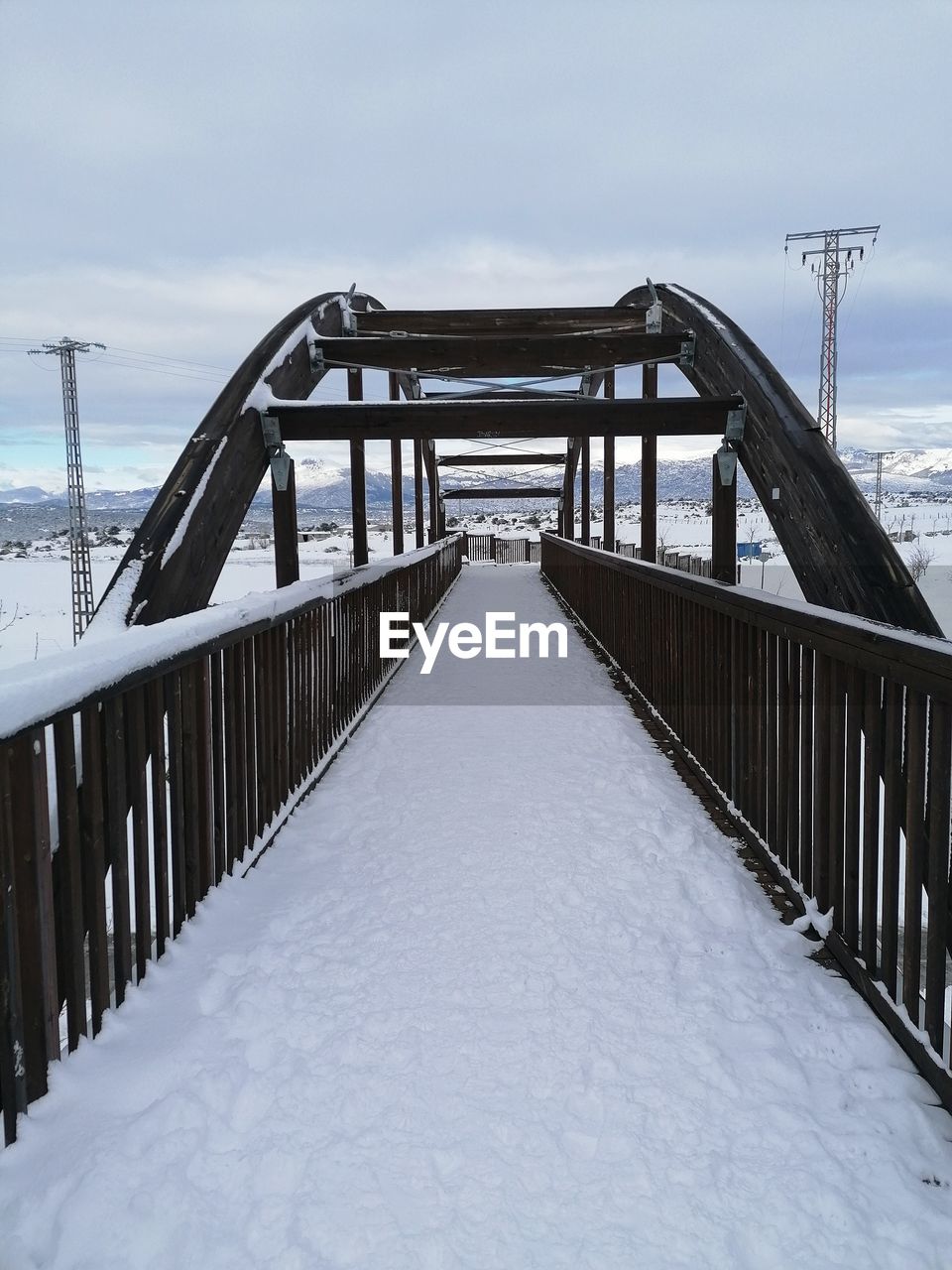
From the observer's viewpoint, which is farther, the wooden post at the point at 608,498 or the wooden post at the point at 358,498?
the wooden post at the point at 608,498

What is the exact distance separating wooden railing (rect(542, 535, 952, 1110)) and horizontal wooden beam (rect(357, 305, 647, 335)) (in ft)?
18.3

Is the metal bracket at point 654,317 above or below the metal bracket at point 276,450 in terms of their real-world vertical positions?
above

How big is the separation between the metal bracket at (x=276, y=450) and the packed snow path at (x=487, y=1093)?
10.6ft

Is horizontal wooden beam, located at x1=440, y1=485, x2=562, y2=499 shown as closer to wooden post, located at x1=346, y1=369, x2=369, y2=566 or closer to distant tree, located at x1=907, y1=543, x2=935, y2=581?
distant tree, located at x1=907, y1=543, x2=935, y2=581

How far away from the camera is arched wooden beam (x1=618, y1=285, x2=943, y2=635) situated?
15.0 feet

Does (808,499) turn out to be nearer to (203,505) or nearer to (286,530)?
(203,505)

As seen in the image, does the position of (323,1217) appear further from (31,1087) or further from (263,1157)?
(31,1087)

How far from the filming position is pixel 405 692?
7.14 m

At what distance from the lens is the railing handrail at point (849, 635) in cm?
205

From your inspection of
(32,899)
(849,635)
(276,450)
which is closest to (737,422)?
(276,450)

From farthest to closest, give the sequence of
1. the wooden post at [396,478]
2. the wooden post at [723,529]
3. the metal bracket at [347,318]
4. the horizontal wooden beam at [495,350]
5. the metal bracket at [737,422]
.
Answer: the wooden post at [396,478] → the metal bracket at [347,318] → the horizontal wooden beam at [495,350] → the wooden post at [723,529] → the metal bracket at [737,422]

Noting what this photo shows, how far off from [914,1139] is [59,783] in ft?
6.95

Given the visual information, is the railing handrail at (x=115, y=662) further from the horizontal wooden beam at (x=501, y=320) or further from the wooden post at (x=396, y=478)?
the wooden post at (x=396, y=478)

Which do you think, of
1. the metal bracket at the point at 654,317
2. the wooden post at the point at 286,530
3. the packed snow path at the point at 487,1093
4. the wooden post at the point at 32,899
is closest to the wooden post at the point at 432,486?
the metal bracket at the point at 654,317
